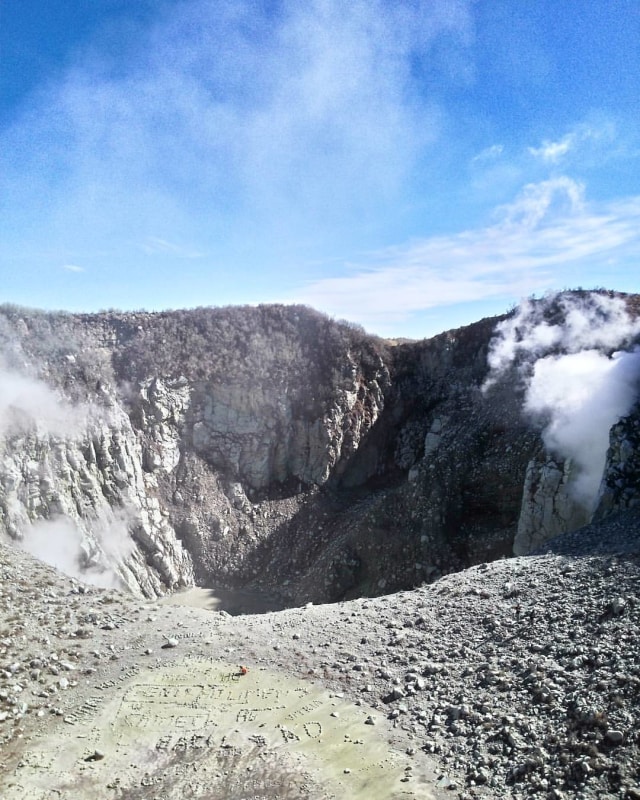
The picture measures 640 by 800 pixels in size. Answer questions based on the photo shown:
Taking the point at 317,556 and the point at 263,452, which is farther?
the point at 263,452

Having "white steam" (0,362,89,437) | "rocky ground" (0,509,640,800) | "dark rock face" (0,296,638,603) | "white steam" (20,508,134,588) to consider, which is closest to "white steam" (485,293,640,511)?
"dark rock face" (0,296,638,603)

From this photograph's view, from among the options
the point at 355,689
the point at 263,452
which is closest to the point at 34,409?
the point at 263,452

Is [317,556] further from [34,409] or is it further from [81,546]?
[34,409]

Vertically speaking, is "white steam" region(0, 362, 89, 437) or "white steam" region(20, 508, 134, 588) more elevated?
"white steam" region(0, 362, 89, 437)

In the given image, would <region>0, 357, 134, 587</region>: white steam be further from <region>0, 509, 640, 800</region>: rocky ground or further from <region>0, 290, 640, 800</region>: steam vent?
<region>0, 509, 640, 800</region>: rocky ground

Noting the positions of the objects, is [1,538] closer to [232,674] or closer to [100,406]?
[100,406]

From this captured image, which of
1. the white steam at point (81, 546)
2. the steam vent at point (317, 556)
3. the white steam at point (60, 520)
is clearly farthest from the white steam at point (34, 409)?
the white steam at point (81, 546)
